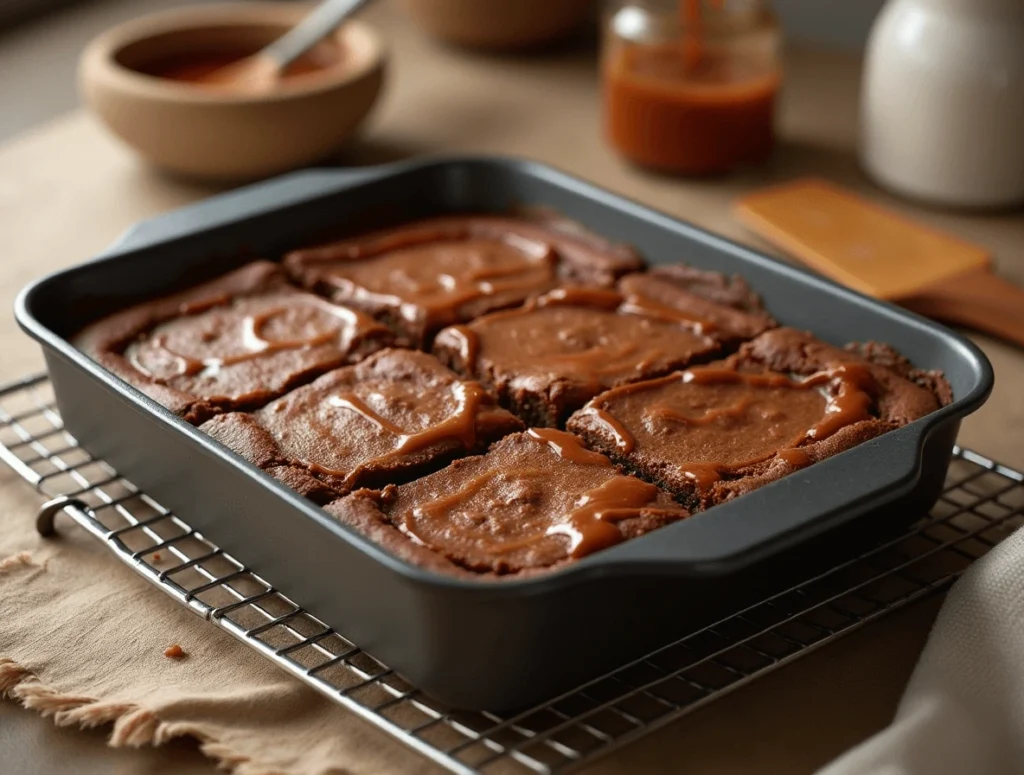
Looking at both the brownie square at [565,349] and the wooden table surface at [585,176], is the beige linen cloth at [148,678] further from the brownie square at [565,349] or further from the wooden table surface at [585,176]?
the brownie square at [565,349]

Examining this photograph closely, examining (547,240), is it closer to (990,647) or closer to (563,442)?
(563,442)

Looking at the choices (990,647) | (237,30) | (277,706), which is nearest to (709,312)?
(990,647)

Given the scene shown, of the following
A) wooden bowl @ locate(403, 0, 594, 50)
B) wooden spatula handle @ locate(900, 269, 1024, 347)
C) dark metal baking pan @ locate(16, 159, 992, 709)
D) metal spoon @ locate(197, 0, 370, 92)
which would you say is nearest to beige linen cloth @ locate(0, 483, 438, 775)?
dark metal baking pan @ locate(16, 159, 992, 709)

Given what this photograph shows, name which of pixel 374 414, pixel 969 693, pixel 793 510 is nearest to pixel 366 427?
pixel 374 414

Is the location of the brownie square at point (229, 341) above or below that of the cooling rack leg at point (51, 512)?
above

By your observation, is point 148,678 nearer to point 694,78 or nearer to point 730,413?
point 730,413

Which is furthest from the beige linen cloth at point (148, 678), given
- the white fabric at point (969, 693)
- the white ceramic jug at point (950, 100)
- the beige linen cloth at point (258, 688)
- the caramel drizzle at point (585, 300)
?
the white ceramic jug at point (950, 100)
